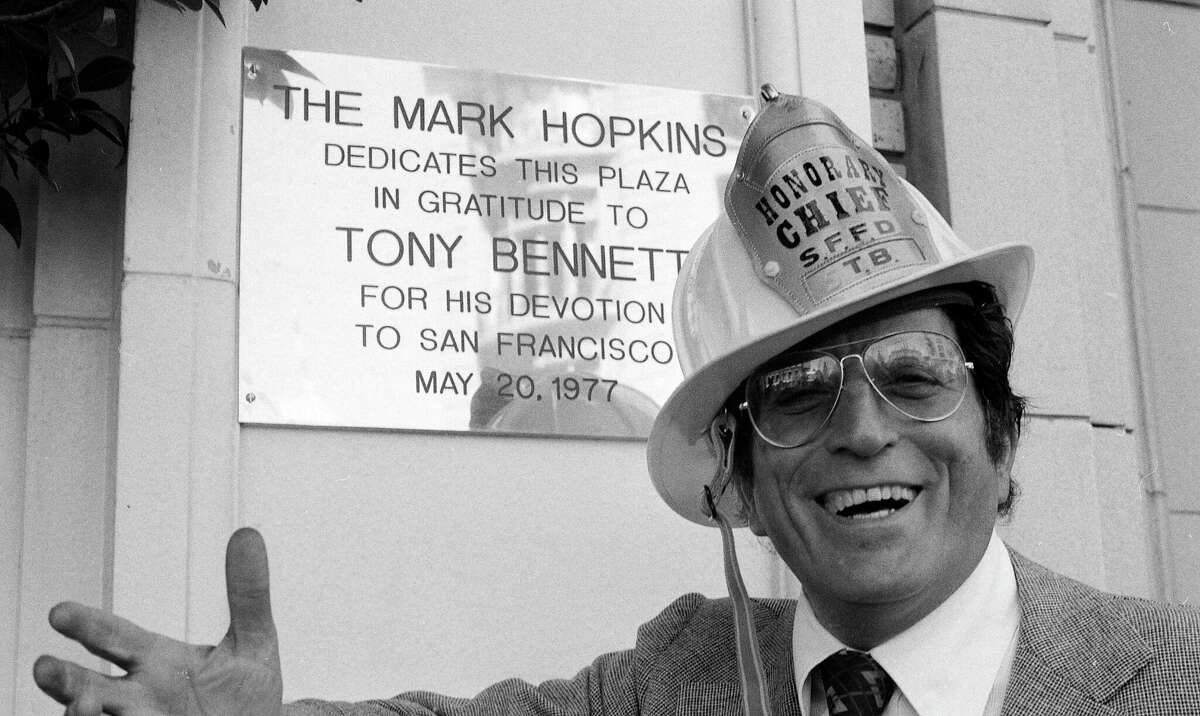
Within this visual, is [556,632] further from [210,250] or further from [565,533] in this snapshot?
[210,250]

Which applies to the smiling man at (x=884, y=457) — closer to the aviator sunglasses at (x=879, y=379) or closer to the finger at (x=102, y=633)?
the aviator sunglasses at (x=879, y=379)

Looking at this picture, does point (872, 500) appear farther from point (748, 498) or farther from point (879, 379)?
point (748, 498)

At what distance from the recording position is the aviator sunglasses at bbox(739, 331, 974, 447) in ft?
7.79

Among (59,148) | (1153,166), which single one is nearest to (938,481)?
(59,148)

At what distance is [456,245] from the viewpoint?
130 inches

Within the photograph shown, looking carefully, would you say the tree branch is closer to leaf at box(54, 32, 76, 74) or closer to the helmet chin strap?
leaf at box(54, 32, 76, 74)

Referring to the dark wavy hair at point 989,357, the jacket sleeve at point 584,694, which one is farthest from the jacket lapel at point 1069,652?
the jacket sleeve at point 584,694

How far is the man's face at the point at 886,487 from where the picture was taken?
7.70 ft

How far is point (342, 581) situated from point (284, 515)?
0.17 m

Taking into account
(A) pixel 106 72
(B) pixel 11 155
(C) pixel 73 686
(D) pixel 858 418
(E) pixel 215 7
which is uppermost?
(E) pixel 215 7

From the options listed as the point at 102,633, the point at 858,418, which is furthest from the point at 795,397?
the point at 102,633

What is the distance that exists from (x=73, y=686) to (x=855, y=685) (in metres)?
1.15

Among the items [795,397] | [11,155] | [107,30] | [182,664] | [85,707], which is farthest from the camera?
[11,155]

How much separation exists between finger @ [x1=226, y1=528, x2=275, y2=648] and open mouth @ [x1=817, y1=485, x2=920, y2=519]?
0.86 metres
